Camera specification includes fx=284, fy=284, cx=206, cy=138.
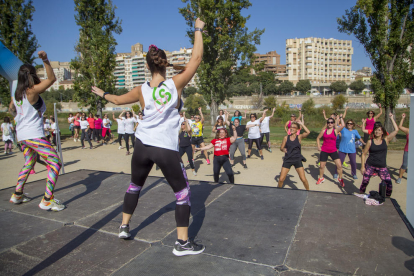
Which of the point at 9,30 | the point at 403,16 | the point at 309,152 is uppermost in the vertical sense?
the point at 9,30

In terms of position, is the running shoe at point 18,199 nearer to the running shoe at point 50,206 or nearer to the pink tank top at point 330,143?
the running shoe at point 50,206

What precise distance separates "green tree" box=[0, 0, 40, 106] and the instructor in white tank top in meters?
20.5

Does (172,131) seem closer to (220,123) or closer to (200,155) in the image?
(220,123)

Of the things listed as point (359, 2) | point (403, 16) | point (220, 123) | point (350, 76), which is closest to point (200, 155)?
point (220, 123)

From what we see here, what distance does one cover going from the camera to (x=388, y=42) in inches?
588

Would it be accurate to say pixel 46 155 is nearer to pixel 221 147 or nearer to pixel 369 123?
pixel 221 147

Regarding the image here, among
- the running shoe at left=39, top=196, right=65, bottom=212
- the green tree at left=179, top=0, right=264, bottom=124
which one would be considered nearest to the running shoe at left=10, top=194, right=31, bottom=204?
the running shoe at left=39, top=196, right=65, bottom=212

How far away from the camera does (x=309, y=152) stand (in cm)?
1295

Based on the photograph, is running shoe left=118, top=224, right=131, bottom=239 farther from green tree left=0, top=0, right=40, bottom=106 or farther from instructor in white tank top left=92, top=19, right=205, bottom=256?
green tree left=0, top=0, right=40, bottom=106

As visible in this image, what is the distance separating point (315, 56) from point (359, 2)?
133 m

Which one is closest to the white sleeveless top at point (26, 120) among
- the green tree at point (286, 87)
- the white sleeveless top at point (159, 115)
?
the white sleeveless top at point (159, 115)

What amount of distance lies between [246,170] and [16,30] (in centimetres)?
1854

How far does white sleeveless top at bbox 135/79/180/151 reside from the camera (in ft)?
8.88

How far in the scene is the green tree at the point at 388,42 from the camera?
1463 centimetres
